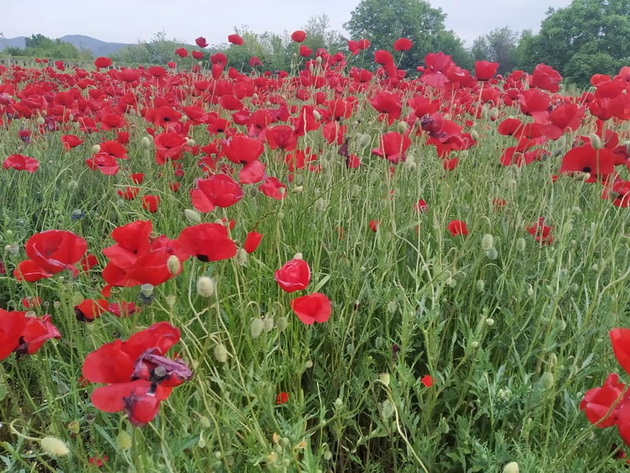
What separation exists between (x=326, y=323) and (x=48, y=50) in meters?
28.6

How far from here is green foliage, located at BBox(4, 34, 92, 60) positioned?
73.7 ft

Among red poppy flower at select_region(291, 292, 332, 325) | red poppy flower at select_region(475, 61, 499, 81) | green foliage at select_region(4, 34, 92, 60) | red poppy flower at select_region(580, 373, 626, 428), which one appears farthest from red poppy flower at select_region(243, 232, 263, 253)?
green foliage at select_region(4, 34, 92, 60)

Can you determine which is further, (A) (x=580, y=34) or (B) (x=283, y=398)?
(A) (x=580, y=34)

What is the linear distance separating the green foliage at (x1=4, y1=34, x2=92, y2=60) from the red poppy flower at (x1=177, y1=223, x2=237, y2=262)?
70.1 feet

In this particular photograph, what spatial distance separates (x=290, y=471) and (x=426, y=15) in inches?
1683

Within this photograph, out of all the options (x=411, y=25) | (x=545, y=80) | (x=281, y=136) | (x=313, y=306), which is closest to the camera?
(x=313, y=306)

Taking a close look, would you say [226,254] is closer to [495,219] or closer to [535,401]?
[535,401]

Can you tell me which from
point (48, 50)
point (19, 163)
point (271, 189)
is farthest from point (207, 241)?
point (48, 50)

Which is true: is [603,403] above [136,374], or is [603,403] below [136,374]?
below

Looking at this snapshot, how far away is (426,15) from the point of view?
39.5 meters

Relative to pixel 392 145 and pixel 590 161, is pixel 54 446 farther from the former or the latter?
pixel 590 161

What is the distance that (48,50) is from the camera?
2559 cm

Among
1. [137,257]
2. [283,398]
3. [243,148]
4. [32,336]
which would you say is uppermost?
[243,148]

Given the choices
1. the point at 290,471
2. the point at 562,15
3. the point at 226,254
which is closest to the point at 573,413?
the point at 290,471
